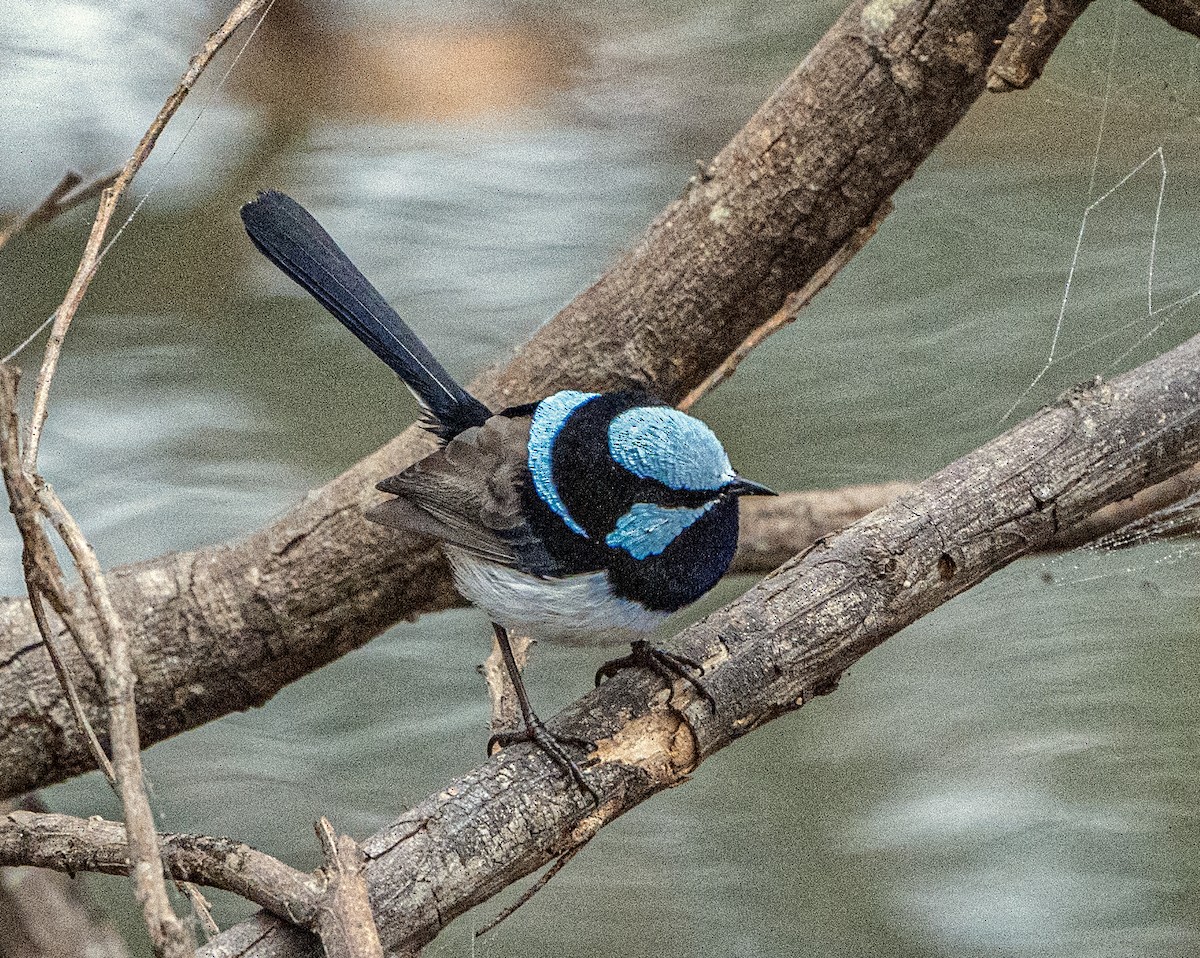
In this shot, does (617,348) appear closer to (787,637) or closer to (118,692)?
(787,637)

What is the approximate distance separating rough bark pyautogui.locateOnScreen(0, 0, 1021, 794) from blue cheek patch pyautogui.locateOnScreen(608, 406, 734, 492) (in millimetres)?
572

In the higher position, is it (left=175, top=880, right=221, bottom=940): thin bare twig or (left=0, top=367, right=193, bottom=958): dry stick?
(left=0, top=367, right=193, bottom=958): dry stick

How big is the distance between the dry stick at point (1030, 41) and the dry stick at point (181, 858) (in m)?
1.55

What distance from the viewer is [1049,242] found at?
13.0ft

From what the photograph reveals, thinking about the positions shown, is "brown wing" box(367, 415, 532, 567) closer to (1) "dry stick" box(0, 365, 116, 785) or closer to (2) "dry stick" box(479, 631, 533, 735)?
(2) "dry stick" box(479, 631, 533, 735)

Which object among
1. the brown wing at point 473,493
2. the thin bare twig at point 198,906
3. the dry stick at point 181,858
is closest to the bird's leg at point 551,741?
the brown wing at point 473,493

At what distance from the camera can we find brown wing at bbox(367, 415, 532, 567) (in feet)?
6.32

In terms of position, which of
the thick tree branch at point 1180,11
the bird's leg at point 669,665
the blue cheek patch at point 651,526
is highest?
the thick tree branch at point 1180,11

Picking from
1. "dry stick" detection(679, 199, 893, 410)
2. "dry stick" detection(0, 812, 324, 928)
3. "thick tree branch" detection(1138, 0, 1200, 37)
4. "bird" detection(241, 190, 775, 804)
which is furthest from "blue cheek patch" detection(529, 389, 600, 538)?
"thick tree branch" detection(1138, 0, 1200, 37)

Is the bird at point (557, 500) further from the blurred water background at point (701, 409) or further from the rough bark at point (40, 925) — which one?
the rough bark at point (40, 925)

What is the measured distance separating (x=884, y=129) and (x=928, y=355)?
1.75 meters

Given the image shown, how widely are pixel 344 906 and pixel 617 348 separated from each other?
1167mm

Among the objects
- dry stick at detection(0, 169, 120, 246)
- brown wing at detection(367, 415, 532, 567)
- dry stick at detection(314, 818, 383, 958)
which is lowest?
dry stick at detection(314, 818, 383, 958)

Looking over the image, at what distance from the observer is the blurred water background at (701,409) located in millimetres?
2768
